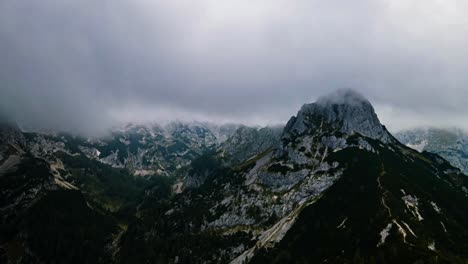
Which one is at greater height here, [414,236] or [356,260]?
[414,236]

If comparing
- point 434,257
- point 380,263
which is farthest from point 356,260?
point 434,257

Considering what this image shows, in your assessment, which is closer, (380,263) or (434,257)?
(434,257)

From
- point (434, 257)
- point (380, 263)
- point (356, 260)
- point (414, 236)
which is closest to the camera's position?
point (434, 257)

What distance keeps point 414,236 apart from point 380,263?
34840mm

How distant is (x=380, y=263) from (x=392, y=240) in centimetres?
2107

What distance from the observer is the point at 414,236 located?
655 feet

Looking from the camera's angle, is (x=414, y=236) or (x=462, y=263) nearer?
(x=462, y=263)

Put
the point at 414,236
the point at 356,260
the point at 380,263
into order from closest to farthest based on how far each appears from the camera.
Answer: the point at 380,263, the point at 356,260, the point at 414,236

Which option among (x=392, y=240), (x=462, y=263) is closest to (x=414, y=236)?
(x=392, y=240)

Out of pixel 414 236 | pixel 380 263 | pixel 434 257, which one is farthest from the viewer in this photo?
pixel 414 236

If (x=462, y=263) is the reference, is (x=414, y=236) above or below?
above

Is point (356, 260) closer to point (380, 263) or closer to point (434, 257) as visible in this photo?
point (380, 263)

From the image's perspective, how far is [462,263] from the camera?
169 meters

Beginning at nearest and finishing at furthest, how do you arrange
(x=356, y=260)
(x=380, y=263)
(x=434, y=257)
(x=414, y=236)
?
(x=434, y=257), (x=380, y=263), (x=356, y=260), (x=414, y=236)
